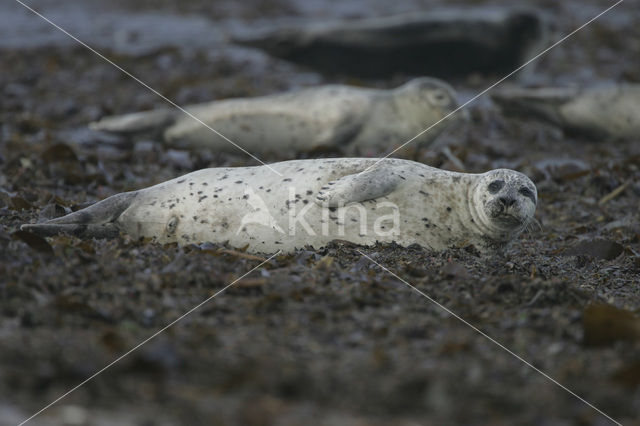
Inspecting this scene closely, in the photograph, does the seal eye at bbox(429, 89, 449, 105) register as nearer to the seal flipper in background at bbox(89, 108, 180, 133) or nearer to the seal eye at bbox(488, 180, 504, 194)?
the seal flipper in background at bbox(89, 108, 180, 133)

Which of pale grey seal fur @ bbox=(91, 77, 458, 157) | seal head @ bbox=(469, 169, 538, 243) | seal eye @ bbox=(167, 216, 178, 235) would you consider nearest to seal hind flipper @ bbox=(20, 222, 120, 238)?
seal eye @ bbox=(167, 216, 178, 235)

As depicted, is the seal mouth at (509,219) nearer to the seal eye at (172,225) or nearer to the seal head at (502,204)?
the seal head at (502,204)

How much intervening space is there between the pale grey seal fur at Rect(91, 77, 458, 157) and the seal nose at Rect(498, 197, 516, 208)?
3083 millimetres

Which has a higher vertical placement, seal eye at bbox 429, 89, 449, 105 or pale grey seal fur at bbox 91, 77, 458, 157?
seal eye at bbox 429, 89, 449, 105

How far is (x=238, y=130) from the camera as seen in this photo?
7.76 m

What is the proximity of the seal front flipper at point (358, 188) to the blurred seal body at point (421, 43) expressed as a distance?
20.7ft

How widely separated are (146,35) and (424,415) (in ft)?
36.6

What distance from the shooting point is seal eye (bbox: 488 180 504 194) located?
15.2 feet

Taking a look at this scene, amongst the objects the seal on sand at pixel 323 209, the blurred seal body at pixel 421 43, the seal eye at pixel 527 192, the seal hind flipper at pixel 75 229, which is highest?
the blurred seal body at pixel 421 43

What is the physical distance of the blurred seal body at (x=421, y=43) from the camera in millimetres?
10617

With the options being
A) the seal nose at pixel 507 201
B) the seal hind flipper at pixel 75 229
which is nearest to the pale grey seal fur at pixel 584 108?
the seal nose at pixel 507 201

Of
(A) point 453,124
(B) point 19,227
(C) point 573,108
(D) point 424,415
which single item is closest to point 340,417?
(D) point 424,415

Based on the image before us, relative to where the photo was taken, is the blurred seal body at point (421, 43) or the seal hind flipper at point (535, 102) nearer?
the seal hind flipper at point (535, 102)

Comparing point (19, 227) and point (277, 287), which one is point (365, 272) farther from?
point (19, 227)
